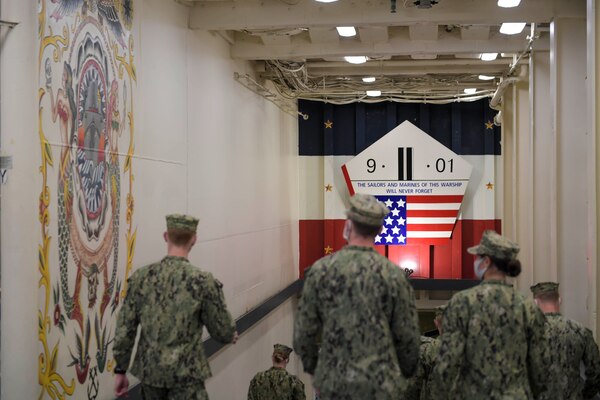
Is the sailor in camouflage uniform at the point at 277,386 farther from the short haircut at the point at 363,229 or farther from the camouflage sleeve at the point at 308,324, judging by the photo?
the short haircut at the point at 363,229

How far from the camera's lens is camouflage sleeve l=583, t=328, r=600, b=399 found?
452cm

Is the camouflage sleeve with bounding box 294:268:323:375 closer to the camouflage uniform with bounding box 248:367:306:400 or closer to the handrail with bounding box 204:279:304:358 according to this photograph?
the camouflage uniform with bounding box 248:367:306:400

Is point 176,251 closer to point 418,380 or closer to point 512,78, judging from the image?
point 418,380

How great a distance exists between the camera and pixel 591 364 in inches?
179

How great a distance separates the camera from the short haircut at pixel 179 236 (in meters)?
3.79

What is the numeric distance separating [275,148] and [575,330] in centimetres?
702

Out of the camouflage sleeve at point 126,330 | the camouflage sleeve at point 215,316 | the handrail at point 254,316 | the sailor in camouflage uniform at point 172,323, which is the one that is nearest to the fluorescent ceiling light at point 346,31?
the handrail at point 254,316

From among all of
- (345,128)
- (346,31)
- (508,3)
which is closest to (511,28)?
(508,3)

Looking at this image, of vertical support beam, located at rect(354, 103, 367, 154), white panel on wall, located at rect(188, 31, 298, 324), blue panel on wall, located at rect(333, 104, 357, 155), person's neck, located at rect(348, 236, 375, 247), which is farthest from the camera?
blue panel on wall, located at rect(333, 104, 357, 155)

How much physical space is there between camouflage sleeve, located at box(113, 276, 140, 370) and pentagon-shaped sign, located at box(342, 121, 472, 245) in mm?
9164

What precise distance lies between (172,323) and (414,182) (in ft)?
31.0

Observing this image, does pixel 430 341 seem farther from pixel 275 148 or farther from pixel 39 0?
pixel 275 148

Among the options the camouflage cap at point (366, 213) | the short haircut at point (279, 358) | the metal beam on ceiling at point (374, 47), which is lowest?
the short haircut at point (279, 358)

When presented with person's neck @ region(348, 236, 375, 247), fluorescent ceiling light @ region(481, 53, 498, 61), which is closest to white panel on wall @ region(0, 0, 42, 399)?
person's neck @ region(348, 236, 375, 247)
